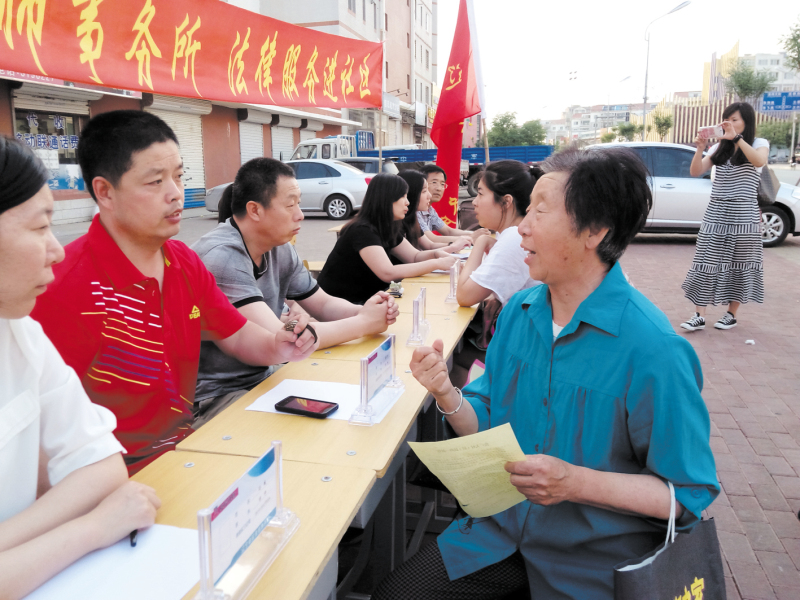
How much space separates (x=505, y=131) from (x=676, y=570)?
160ft

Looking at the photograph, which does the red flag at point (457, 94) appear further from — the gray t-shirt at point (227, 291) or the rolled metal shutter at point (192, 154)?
the rolled metal shutter at point (192, 154)

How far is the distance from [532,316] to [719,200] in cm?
452

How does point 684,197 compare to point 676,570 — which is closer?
point 676,570

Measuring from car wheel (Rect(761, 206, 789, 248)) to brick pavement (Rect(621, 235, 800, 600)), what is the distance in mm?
2598

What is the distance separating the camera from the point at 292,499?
1.39 metres

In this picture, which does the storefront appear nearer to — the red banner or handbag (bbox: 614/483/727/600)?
the red banner

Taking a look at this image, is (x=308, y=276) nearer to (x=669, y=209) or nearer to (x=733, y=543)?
(x=733, y=543)

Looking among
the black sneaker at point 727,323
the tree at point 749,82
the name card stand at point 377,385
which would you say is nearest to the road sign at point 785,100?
the tree at point 749,82

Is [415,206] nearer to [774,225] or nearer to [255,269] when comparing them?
[255,269]

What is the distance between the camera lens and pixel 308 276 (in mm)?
3240

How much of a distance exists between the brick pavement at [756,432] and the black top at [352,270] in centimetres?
229

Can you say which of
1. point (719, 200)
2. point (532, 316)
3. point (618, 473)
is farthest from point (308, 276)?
point (719, 200)

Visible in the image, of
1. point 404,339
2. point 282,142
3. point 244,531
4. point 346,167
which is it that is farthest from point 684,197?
point 282,142

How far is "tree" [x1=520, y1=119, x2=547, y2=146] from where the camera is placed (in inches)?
1834
